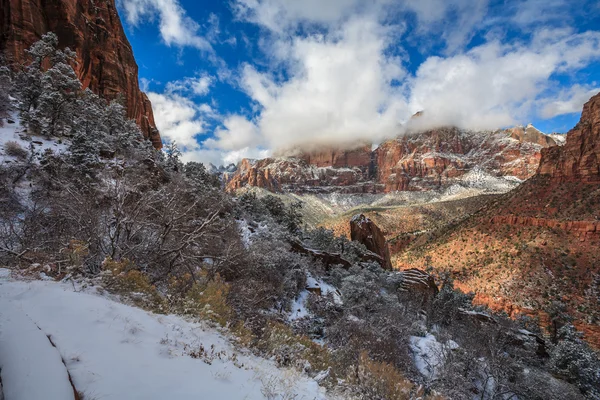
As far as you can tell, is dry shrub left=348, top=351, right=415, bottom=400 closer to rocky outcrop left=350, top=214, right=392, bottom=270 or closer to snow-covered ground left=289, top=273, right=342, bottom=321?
snow-covered ground left=289, top=273, right=342, bottom=321

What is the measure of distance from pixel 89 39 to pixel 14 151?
30000 mm

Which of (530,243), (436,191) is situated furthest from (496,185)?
(530,243)

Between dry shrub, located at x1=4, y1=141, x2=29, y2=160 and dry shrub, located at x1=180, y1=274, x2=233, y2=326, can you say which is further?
dry shrub, located at x1=4, y1=141, x2=29, y2=160

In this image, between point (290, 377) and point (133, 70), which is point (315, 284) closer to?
point (290, 377)

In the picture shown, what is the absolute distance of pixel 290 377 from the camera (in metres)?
4.50

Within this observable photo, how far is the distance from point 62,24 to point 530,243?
6823cm

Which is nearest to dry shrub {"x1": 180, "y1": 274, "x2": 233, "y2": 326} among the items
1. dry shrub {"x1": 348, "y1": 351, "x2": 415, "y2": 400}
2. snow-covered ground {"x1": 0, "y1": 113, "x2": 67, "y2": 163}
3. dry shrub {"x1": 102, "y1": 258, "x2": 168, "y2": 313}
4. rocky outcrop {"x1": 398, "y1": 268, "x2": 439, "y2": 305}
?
dry shrub {"x1": 102, "y1": 258, "x2": 168, "y2": 313}

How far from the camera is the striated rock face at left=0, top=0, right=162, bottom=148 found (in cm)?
2716

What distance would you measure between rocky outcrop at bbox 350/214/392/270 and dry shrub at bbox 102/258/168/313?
32325mm

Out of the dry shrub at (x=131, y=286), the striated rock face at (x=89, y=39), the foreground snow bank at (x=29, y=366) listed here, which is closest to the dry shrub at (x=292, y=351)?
the dry shrub at (x=131, y=286)

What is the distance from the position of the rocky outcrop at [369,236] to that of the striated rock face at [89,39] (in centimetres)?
3346

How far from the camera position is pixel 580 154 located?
5259cm

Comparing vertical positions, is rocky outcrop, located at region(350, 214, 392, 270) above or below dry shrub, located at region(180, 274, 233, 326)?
above

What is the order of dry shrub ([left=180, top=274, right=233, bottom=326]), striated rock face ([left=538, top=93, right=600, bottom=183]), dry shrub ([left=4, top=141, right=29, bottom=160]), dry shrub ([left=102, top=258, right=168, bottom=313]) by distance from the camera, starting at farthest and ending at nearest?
striated rock face ([left=538, top=93, right=600, bottom=183]) < dry shrub ([left=4, top=141, right=29, bottom=160]) < dry shrub ([left=180, top=274, right=233, bottom=326]) < dry shrub ([left=102, top=258, right=168, bottom=313])
